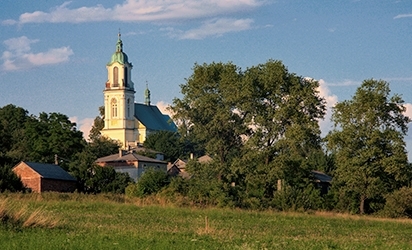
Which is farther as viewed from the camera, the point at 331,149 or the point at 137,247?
→ the point at 331,149

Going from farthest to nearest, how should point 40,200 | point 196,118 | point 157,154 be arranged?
point 157,154
point 196,118
point 40,200

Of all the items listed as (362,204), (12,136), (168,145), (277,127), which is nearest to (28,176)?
(277,127)

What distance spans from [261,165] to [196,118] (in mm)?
6155

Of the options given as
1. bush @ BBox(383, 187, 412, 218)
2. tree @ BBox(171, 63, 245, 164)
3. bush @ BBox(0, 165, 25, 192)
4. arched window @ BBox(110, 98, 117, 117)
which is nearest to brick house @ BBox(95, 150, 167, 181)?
tree @ BBox(171, 63, 245, 164)

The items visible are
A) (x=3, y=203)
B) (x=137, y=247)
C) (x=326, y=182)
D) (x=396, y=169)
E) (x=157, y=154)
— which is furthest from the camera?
(x=157, y=154)

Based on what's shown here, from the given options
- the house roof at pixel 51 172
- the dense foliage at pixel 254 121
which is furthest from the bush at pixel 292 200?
the house roof at pixel 51 172

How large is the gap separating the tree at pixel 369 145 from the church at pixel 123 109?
295 feet

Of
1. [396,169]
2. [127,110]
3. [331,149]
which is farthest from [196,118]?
[127,110]

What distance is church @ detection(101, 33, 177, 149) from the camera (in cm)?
14900

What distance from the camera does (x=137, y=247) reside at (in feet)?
62.7

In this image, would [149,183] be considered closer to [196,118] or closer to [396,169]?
[196,118]

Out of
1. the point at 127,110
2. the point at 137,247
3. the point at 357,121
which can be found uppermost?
the point at 127,110

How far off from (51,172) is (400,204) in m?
25.8

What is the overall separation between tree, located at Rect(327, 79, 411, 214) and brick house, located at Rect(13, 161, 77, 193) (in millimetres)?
19864
